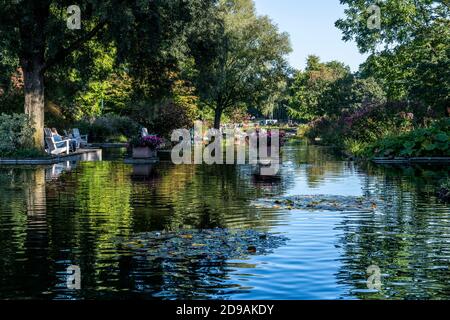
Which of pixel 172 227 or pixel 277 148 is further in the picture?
pixel 277 148

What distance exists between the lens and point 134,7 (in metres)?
27.0

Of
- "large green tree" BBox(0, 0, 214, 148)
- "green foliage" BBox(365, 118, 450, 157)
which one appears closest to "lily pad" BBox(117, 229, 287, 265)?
"large green tree" BBox(0, 0, 214, 148)

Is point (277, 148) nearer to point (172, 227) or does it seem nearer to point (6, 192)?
point (6, 192)

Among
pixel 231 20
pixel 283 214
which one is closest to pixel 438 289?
pixel 283 214

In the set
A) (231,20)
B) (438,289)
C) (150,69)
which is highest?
(231,20)

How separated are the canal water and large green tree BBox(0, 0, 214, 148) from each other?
8575mm

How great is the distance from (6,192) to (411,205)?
9656 millimetres

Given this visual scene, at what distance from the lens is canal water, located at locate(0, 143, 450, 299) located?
291 inches

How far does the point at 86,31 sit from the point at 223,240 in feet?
80.8

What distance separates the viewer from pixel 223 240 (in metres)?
10.2

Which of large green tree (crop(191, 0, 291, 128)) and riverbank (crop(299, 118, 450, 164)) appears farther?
large green tree (crop(191, 0, 291, 128))

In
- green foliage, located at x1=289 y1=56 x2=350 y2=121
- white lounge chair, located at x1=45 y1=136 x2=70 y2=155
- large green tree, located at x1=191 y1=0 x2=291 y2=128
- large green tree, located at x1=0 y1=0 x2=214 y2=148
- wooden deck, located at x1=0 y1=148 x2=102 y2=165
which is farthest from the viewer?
green foliage, located at x1=289 y1=56 x2=350 y2=121

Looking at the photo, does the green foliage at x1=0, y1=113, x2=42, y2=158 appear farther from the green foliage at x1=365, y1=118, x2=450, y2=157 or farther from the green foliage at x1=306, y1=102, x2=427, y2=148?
the green foliage at x1=306, y1=102, x2=427, y2=148

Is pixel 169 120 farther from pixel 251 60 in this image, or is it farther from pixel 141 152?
pixel 251 60
